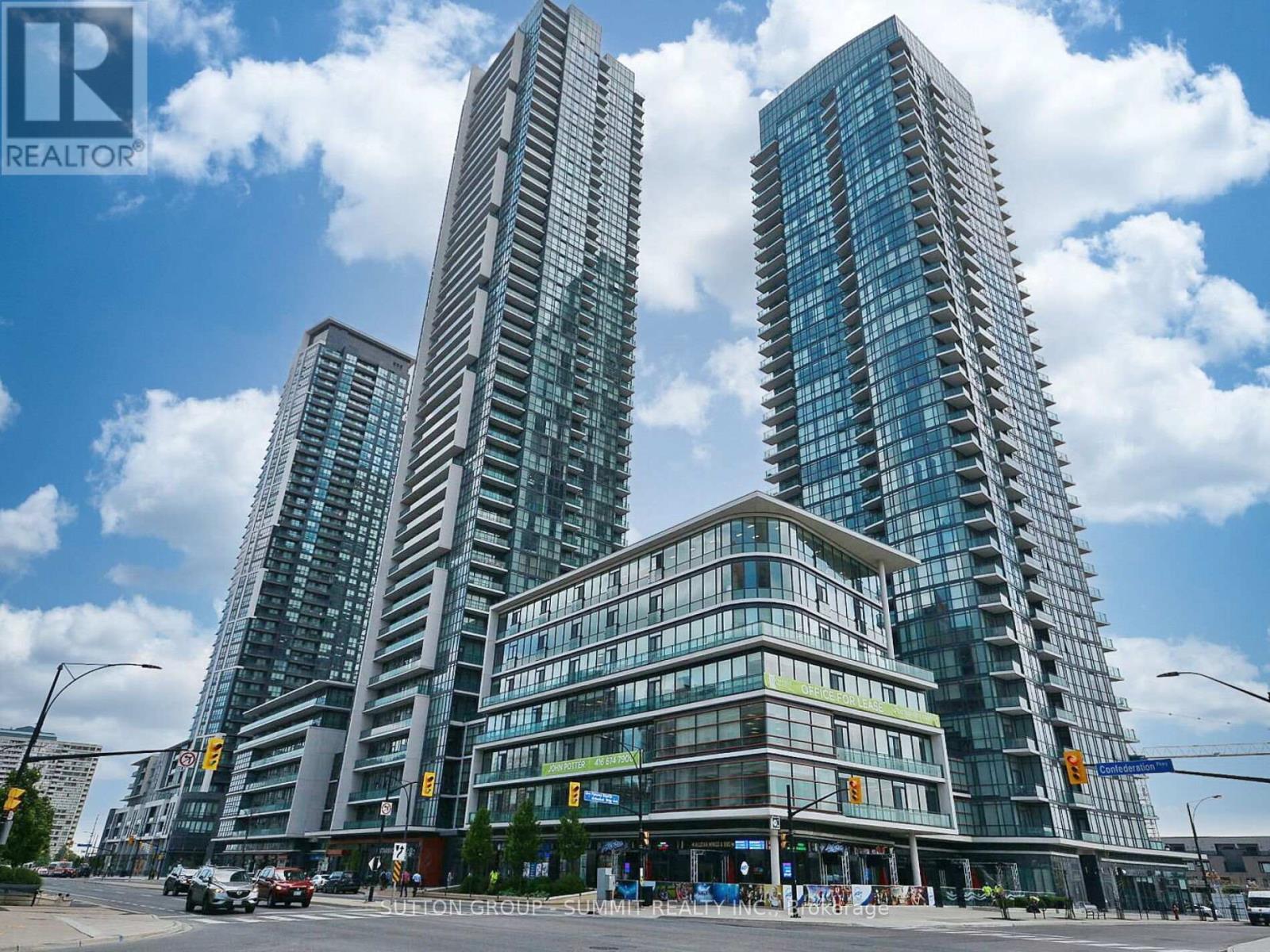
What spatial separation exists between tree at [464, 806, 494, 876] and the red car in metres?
24.3

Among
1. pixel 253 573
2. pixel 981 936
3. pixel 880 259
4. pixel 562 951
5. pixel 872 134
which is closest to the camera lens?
pixel 562 951

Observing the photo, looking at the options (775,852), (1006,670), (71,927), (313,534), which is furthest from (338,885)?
(313,534)

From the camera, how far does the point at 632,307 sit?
4692 inches

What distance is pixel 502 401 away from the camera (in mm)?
98500

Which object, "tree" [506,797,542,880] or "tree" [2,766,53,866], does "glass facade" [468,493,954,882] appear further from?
"tree" [2,766,53,866]

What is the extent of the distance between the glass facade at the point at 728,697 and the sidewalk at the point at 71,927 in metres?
30.5

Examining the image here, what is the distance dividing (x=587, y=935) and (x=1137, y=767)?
28958 mm

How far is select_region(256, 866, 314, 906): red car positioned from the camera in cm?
3691

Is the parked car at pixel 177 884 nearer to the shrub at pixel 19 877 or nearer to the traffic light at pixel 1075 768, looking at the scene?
the shrub at pixel 19 877

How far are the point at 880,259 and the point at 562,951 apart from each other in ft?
315

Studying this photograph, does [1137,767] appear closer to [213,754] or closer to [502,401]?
[213,754]

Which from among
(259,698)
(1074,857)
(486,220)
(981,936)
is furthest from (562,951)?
(259,698)

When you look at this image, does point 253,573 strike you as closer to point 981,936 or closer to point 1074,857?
point 1074,857

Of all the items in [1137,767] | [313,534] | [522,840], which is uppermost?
[313,534]
